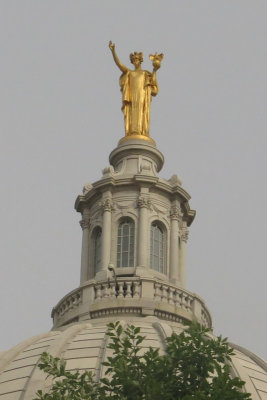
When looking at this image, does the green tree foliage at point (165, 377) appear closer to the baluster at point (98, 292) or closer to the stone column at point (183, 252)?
the baluster at point (98, 292)

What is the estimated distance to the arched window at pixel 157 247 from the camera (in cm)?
4834

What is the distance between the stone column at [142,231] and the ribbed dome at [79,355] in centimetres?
331

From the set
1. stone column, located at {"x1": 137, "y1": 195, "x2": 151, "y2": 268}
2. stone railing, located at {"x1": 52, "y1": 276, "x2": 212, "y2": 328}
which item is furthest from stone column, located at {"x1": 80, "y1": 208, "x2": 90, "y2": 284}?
stone column, located at {"x1": 137, "y1": 195, "x2": 151, "y2": 268}

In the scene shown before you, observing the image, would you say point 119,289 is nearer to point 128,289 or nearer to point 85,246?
point 128,289

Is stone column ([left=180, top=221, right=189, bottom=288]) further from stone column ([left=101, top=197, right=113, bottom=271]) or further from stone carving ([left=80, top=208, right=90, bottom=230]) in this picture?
stone carving ([left=80, top=208, right=90, bottom=230])

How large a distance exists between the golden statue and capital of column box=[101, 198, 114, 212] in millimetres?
3832

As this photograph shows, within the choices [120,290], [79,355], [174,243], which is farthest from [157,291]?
[79,355]

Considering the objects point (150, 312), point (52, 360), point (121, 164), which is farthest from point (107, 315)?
point (52, 360)

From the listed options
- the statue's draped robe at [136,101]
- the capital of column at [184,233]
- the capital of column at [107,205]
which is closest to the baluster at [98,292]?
the capital of column at [107,205]

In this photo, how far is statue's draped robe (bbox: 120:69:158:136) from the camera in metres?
52.6

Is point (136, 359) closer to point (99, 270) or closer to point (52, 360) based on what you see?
point (52, 360)

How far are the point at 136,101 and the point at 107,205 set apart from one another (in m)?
5.67

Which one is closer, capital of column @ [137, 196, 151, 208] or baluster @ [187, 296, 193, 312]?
baluster @ [187, 296, 193, 312]

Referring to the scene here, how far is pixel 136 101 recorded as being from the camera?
52.7 m
